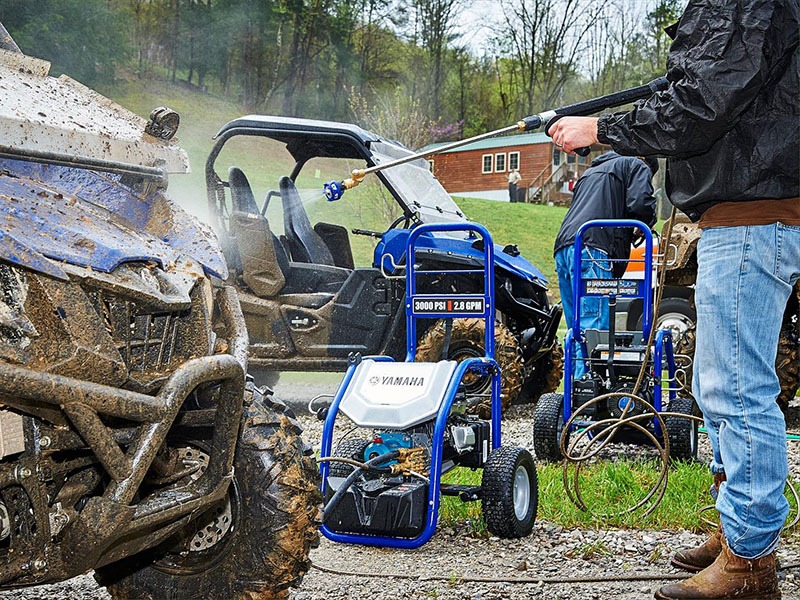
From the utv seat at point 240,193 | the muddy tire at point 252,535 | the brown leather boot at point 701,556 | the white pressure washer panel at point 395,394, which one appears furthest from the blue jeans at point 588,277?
the muddy tire at point 252,535

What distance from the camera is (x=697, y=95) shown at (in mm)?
2898

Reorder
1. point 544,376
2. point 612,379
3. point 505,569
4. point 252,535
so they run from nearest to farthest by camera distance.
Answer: point 252,535, point 505,569, point 612,379, point 544,376

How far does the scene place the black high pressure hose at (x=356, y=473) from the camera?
3.78m

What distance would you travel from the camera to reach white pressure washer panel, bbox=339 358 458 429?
3.88m

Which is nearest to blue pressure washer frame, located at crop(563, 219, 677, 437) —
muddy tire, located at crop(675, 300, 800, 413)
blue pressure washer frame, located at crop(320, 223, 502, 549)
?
muddy tire, located at crop(675, 300, 800, 413)

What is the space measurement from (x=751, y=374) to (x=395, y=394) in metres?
1.50

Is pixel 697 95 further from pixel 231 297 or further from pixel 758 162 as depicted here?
pixel 231 297

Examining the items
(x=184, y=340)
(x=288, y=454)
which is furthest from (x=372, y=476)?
(x=184, y=340)

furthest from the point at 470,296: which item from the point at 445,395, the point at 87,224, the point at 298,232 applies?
the point at 298,232

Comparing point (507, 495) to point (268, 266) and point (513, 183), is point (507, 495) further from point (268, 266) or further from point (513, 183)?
point (513, 183)

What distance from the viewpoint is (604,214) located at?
21.9 feet

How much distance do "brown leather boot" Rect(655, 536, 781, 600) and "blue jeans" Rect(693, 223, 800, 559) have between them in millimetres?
35

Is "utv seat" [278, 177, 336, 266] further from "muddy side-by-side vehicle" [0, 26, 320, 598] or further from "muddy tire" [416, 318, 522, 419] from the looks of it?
"muddy side-by-side vehicle" [0, 26, 320, 598]

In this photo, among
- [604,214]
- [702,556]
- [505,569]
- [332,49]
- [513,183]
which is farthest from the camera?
[513,183]
